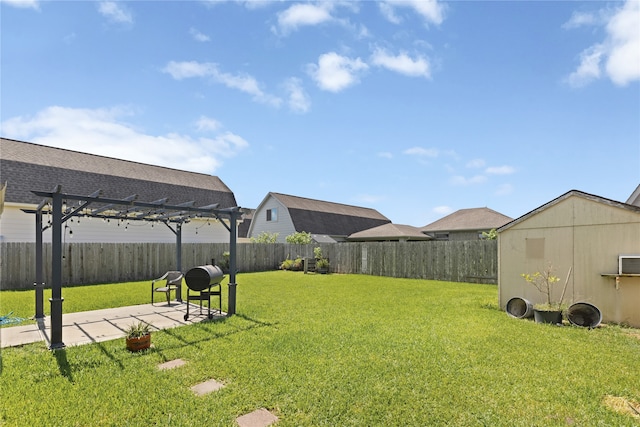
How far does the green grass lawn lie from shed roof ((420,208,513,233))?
59.7 feet

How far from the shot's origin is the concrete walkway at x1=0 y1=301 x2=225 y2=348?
5613 millimetres

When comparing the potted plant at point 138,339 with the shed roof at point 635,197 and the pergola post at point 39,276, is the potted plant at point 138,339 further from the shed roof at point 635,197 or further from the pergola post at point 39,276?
the shed roof at point 635,197

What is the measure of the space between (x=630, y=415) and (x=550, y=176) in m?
10.8

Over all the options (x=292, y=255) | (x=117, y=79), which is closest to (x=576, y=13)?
(x=117, y=79)

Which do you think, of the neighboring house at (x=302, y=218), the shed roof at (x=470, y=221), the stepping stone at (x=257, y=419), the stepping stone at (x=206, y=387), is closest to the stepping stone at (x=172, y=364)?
the stepping stone at (x=206, y=387)

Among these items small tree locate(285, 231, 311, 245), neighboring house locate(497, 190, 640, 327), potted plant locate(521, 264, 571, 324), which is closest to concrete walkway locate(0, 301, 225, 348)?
potted plant locate(521, 264, 571, 324)

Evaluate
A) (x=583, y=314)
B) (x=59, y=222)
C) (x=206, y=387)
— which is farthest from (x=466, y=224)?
(x=59, y=222)

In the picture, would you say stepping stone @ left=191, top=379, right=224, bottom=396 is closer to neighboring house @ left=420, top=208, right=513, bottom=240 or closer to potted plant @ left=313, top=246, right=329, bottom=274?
potted plant @ left=313, top=246, right=329, bottom=274

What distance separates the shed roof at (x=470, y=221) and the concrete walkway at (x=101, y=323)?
68.6ft

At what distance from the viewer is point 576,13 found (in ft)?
26.1

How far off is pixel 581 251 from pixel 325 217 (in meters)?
21.9

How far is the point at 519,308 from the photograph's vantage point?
776 cm

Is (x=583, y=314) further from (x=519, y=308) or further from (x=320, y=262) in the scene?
(x=320, y=262)

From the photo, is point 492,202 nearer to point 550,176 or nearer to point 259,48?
point 550,176
